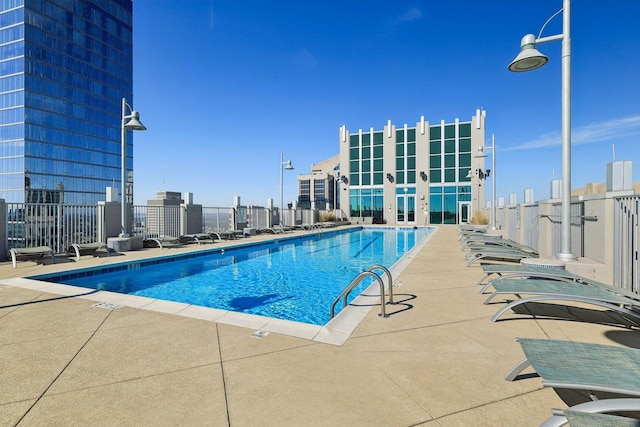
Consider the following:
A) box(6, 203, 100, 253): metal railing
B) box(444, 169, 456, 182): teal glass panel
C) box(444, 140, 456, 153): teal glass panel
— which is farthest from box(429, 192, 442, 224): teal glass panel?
box(6, 203, 100, 253): metal railing

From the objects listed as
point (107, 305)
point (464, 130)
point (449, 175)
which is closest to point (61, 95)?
point (449, 175)

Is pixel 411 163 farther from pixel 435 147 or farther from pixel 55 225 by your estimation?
pixel 55 225

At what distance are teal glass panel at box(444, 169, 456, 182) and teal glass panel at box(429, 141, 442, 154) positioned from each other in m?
2.28

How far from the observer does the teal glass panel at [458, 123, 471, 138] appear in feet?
105

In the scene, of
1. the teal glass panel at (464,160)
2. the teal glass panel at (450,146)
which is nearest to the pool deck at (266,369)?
the teal glass panel at (464,160)

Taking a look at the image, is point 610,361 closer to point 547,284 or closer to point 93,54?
point 547,284

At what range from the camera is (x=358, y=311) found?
4367mm

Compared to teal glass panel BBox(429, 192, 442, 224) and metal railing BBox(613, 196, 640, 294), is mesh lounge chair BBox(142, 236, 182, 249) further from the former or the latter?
teal glass panel BBox(429, 192, 442, 224)

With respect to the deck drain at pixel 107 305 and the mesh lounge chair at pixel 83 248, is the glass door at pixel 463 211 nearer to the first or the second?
the mesh lounge chair at pixel 83 248

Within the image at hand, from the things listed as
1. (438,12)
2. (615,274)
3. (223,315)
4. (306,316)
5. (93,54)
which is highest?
(93,54)

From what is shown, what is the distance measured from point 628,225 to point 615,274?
0.86 meters

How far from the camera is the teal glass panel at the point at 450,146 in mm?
32969

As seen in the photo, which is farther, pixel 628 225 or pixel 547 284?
pixel 628 225

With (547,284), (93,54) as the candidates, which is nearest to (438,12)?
(547,284)
